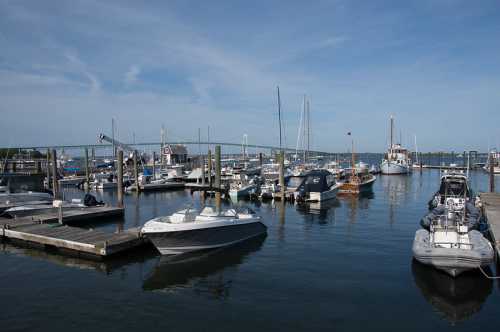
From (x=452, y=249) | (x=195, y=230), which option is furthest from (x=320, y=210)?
(x=452, y=249)

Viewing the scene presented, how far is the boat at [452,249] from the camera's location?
13359mm

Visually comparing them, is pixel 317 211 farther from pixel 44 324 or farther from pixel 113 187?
pixel 113 187

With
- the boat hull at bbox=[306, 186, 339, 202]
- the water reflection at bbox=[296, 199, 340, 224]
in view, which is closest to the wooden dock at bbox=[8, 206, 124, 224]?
the water reflection at bbox=[296, 199, 340, 224]

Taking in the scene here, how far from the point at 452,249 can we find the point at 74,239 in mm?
15106

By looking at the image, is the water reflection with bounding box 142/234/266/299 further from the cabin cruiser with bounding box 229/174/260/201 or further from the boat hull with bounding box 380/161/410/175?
the boat hull with bounding box 380/161/410/175

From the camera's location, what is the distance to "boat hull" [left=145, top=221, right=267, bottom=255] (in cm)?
1634

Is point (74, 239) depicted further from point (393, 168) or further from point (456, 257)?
point (393, 168)

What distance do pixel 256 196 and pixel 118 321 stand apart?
89.9 feet

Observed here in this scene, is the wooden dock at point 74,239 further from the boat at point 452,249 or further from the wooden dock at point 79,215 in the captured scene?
the boat at point 452,249

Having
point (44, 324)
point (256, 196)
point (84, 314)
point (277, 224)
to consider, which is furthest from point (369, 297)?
point (256, 196)

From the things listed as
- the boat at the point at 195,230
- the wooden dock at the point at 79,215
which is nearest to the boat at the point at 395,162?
the wooden dock at the point at 79,215

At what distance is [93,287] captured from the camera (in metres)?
13.5

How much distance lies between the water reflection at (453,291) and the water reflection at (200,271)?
6.55m

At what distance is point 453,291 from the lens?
501 inches
